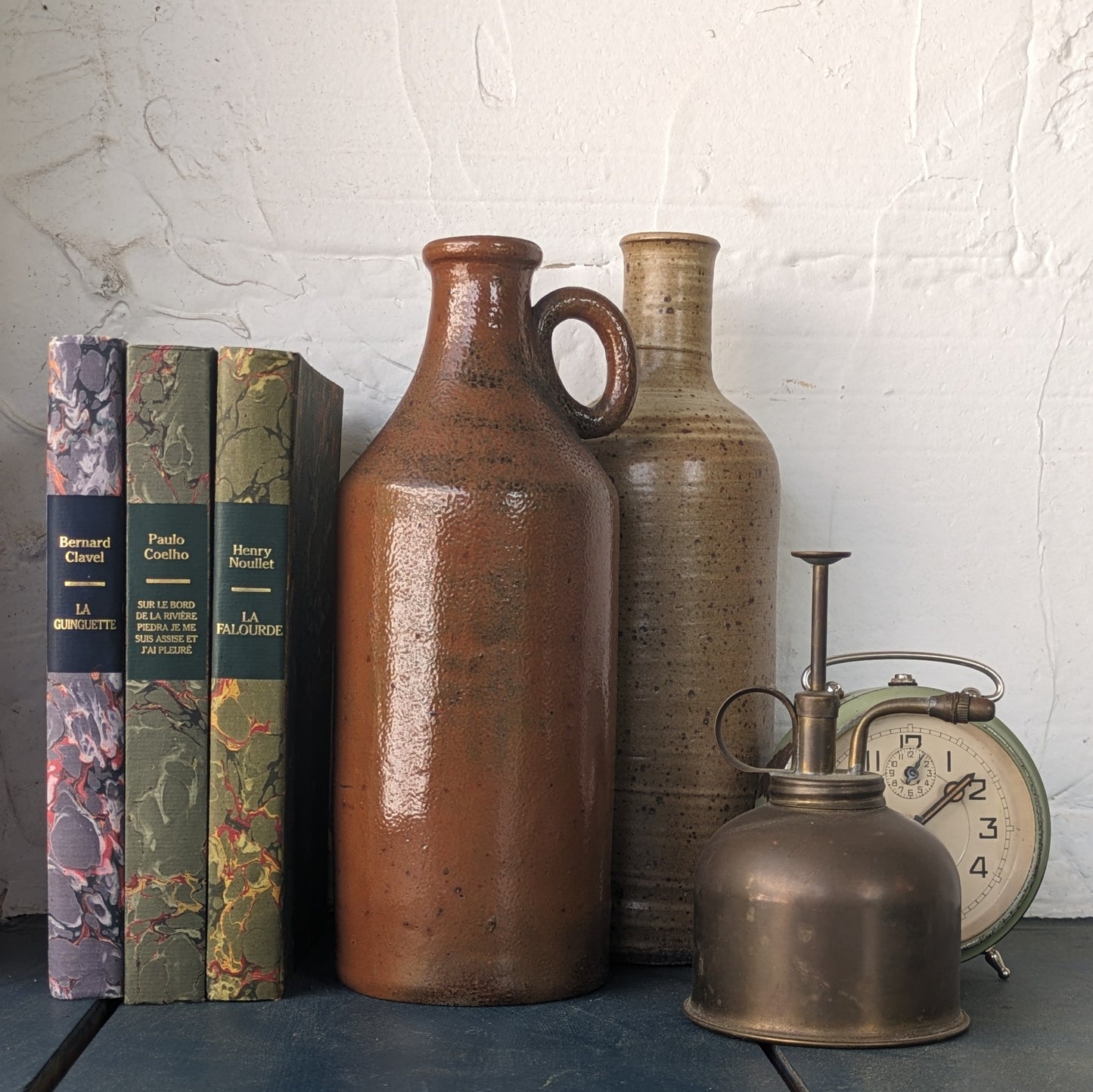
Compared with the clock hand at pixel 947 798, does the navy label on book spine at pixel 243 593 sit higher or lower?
higher

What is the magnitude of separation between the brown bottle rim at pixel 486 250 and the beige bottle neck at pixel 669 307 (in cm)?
14

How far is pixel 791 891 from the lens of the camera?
80 centimetres

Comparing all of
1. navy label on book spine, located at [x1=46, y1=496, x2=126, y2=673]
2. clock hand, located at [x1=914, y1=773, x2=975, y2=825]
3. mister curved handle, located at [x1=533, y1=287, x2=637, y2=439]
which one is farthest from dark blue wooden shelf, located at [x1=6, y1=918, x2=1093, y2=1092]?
mister curved handle, located at [x1=533, y1=287, x2=637, y2=439]

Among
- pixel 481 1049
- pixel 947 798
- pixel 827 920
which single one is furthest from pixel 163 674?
pixel 947 798

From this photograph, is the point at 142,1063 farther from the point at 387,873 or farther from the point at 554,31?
the point at 554,31

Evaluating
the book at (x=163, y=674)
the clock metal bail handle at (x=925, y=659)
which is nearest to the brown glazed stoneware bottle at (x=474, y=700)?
the book at (x=163, y=674)

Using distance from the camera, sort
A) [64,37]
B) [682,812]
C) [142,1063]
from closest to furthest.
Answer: [142,1063]
[682,812]
[64,37]

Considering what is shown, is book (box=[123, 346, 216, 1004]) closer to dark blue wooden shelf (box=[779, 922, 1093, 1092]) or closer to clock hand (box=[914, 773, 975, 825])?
dark blue wooden shelf (box=[779, 922, 1093, 1092])

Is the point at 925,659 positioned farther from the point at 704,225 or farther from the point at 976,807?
the point at 704,225

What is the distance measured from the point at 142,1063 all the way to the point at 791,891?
1.27ft

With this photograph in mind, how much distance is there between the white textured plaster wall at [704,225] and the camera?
1.13 m

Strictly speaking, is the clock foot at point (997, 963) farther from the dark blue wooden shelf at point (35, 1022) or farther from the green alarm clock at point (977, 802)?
the dark blue wooden shelf at point (35, 1022)

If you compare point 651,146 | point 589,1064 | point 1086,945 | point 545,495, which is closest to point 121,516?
point 545,495

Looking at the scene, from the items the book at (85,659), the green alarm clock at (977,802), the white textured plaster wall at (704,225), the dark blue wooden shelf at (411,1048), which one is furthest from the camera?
the white textured plaster wall at (704,225)
